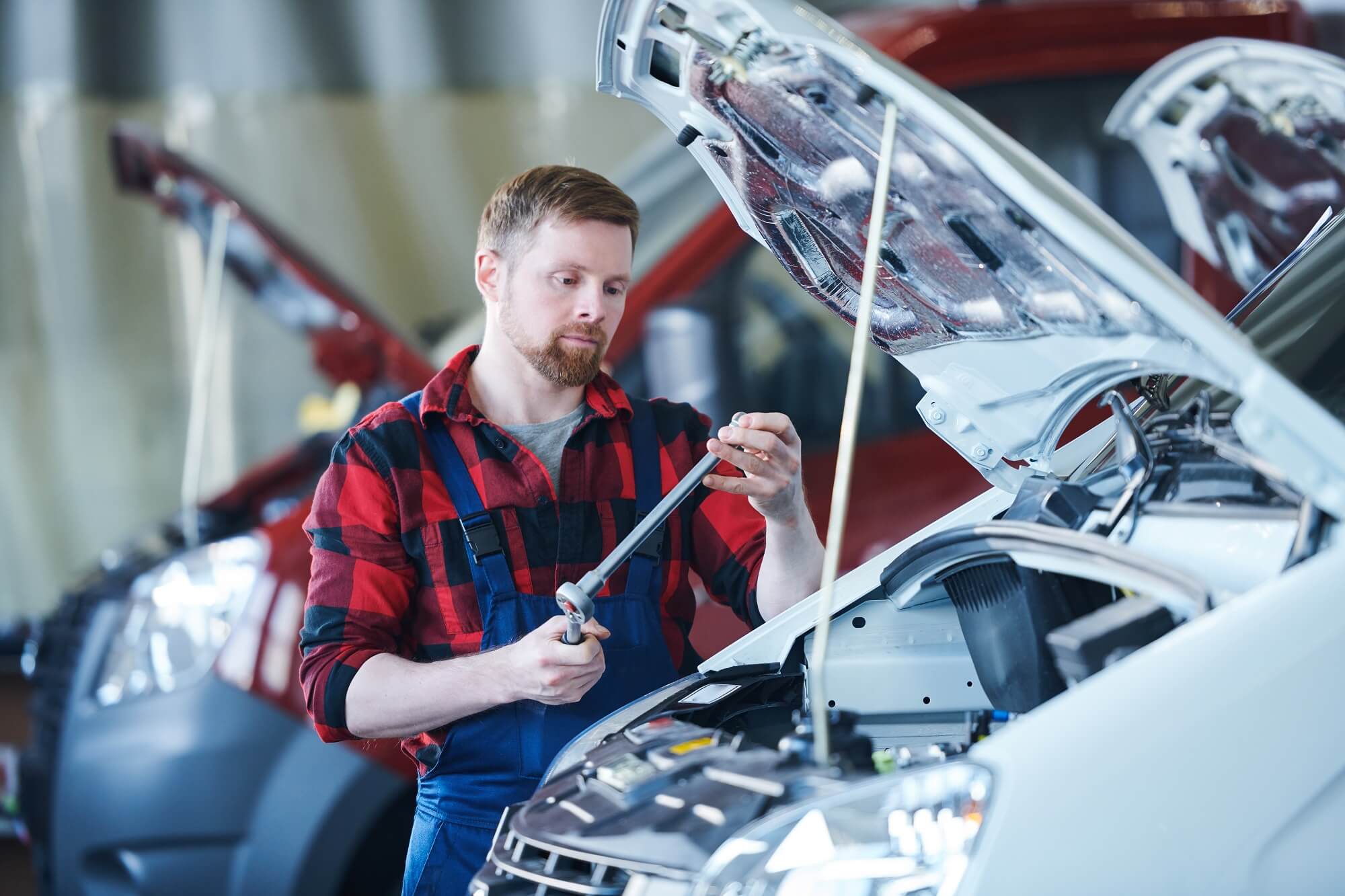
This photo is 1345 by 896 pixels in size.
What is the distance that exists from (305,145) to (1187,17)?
10.8ft

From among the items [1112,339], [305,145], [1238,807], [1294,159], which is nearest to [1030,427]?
[1112,339]

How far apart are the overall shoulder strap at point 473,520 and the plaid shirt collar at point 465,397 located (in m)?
0.02

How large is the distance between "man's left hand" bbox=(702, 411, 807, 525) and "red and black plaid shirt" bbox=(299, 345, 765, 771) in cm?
10

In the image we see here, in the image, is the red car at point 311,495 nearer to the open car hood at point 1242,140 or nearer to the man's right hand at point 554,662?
the open car hood at point 1242,140

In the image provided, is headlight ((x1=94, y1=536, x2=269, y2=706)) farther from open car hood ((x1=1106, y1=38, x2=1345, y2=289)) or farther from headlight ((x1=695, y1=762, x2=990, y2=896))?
open car hood ((x1=1106, y1=38, x2=1345, y2=289))

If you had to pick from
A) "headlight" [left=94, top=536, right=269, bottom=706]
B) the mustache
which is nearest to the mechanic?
the mustache

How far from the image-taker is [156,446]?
197 inches

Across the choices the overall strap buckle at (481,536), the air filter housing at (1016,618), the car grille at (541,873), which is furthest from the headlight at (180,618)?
the air filter housing at (1016,618)

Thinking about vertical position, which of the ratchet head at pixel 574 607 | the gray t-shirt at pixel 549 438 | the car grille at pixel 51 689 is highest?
the gray t-shirt at pixel 549 438

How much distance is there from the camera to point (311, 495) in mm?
2936

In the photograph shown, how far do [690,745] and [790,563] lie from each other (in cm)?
38

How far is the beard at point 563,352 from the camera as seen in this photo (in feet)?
5.34

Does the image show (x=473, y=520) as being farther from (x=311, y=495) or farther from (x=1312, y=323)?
(x=311, y=495)

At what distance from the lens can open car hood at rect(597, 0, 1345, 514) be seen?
1.22 meters
